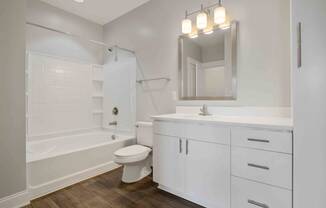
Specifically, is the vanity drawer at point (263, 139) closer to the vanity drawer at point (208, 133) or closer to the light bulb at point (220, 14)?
the vanity drawer at point (208, 133)

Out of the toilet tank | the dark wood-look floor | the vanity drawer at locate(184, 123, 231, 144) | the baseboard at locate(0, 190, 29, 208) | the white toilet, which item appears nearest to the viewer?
the vanity drawer at locate(184, 123, 231, 144)

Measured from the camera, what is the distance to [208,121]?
158 cm

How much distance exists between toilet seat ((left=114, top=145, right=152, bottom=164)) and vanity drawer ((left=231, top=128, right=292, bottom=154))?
1.25m

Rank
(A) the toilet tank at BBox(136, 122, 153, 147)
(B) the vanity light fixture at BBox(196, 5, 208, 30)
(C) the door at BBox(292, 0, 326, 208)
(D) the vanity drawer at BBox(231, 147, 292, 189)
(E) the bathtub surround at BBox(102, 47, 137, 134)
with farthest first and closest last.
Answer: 1. (E) the bathtub surround at BBox(102, 47, 137, 134)
2. (A) the toilet tank at BBox(136, 122, 153, 147)
3. (B) the vanity light fixture at BBox(196, 5, 208, 30)
4. (D) the vanity drawer at BBox(231, 147, 292, 189)
5. (C) the door at BBox(292, 0, 326, 208)

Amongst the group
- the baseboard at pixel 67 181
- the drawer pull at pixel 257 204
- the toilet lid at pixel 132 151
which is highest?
the toilet lid at pixel 132 151

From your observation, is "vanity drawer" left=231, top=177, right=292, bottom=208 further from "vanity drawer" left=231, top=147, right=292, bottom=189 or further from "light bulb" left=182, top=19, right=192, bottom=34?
"light bulb" left=182, top=19, right=192, bottom=34

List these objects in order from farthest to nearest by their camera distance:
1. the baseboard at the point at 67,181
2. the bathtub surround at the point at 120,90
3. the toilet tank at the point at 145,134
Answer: the bathtub surround at the point at 120,90 < the toilet tank at the point at 145,134 < the baseboard at the point at 67,181

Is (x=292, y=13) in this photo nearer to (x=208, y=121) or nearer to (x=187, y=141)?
(x=208, y=121)

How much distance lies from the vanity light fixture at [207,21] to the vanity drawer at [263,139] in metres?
1.28

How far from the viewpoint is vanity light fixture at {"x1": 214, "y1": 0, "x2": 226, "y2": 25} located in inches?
75.7

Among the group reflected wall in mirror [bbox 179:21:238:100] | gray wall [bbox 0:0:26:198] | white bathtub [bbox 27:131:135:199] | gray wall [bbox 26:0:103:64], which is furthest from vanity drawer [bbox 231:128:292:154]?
gray wall [bbox 26:0:103:64]

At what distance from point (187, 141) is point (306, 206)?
981mm

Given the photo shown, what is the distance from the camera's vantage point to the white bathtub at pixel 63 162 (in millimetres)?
1940

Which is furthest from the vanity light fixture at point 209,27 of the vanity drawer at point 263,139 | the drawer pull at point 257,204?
the drawer pull at point 257,204
